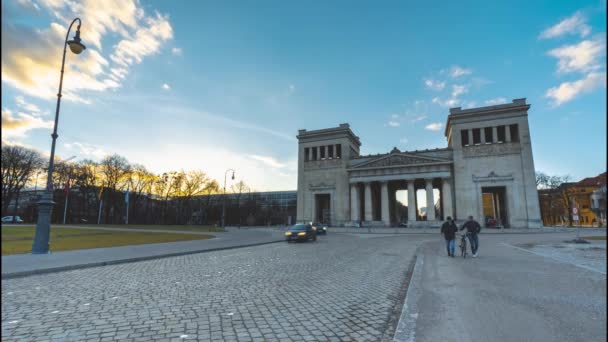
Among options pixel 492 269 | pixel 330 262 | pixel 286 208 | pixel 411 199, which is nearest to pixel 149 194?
pixel 286 208

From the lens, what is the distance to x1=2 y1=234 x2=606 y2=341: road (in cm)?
492

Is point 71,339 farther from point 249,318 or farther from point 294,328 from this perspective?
point 294,328

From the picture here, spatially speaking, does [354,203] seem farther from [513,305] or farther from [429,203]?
[513,305]

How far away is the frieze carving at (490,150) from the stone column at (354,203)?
21946mm

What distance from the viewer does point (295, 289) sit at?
8070 millimetres

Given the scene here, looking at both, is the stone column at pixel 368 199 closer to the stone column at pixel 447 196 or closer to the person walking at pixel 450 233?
the stone column at pixel 447 196

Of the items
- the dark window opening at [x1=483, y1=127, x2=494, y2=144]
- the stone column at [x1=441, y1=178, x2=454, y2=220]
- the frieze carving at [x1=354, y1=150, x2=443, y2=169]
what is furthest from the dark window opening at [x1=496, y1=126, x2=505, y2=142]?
the frieze carving at [x1=354, y1=150, x2=443, y2=169]

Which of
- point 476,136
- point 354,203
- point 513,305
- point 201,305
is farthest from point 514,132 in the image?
point 201,305

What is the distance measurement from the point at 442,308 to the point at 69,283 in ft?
30.6

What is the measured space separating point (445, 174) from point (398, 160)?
901 centimetres

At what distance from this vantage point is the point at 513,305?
6.29 m

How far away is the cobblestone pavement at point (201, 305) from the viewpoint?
4969 millimetres

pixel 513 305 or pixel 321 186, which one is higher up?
pixel 321 186

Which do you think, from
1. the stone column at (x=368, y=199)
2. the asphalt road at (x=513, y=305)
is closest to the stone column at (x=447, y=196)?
the stone column at (x=368, y=199)
